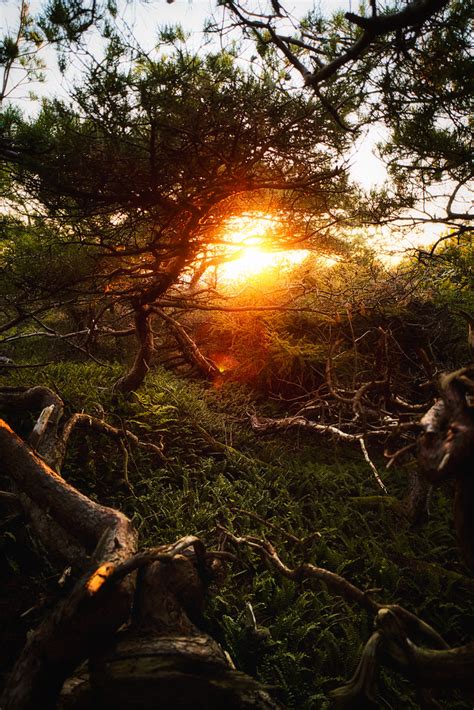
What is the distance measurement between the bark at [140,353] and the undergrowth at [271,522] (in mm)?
290

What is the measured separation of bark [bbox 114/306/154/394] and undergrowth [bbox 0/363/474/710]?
29 cm

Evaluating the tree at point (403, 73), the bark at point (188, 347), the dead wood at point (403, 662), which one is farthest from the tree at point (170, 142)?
the dead wood at point (403, 662)

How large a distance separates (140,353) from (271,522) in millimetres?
3668

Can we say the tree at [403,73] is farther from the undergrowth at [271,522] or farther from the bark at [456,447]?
the undergrowth at [271,522]

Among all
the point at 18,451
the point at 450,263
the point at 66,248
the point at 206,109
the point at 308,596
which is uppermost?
the point at 206,109

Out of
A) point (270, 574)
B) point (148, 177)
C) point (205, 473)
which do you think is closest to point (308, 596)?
point (270, 574)

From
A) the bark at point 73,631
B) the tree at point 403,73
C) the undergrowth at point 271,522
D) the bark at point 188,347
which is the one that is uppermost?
the tree at point 403,73

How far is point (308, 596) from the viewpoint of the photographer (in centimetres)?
384

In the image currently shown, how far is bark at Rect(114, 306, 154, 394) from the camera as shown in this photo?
6441 mm

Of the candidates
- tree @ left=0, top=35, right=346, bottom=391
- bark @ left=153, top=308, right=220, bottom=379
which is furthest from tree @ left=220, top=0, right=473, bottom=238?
bark @ left=153, top=308, right=220, bottom=379

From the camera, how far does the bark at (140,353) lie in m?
6.44

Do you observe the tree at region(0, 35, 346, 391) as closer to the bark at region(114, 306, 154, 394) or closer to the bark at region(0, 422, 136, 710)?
the bark at region(114, 306, 154, 394)

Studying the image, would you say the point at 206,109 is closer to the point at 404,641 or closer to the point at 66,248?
the point at 66,248

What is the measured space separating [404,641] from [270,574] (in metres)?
2.70
